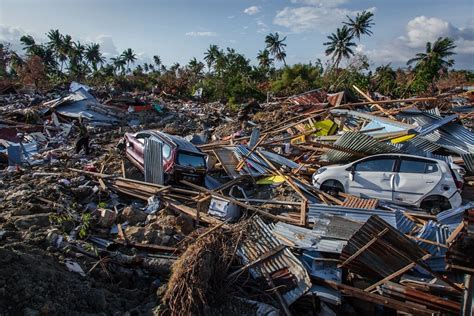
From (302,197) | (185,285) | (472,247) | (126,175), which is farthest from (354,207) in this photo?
(126,175)

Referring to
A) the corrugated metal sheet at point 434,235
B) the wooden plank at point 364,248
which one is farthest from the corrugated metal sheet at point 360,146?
the wooden plank at point 364,248

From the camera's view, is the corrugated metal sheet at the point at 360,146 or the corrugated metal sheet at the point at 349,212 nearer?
the corrugated metal sheet at the point at 349,212

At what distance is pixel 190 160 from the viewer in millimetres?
10625

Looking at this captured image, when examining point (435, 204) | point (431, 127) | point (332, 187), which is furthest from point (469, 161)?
point (332, 187)

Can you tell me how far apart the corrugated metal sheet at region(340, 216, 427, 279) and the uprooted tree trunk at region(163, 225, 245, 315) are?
2.12 m

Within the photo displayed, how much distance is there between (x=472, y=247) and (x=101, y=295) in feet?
15.4

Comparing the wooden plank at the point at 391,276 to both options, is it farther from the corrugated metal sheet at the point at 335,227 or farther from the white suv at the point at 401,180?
the white suv at the point at 401,180

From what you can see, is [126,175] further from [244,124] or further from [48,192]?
[244,124]

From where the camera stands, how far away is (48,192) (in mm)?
9227

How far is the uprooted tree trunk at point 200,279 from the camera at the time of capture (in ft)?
16.0

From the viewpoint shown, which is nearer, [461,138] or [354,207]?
[354,207]

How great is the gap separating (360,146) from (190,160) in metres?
5.03

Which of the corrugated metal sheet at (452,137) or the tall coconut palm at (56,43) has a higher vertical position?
the tall coconut palm at (56,43)

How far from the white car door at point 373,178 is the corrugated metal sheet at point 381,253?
338cm
